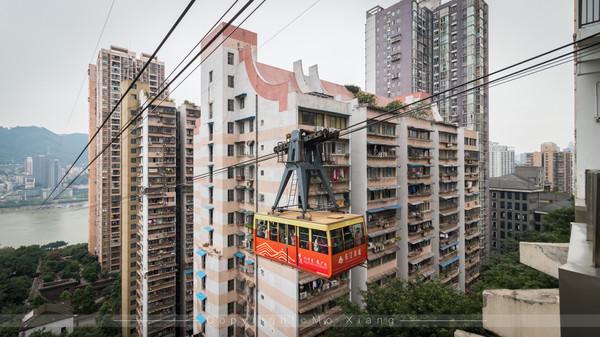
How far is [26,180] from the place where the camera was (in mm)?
58969

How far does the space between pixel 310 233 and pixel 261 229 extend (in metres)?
2.75

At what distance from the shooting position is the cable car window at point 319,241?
25.8 feet

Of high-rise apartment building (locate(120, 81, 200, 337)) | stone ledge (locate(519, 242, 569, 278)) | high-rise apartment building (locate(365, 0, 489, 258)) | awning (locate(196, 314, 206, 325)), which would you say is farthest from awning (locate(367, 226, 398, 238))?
high-rise apartment building (locate(365, 0, 489, 258))

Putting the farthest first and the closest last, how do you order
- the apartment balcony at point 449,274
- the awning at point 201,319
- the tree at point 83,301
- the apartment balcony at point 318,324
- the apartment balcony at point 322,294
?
the tree at point 83,301
the apartment balcony at point 449,274
the awning at point 201,319
the apartment balcony at point 322,294
the apartment balcony at point 318,324

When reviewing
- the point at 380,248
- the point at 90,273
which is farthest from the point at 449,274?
the point at 90,273

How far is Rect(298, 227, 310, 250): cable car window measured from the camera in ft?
27.6

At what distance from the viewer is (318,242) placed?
809 cm

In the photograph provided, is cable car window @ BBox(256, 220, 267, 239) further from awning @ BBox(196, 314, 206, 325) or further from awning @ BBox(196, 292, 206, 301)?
awning @ BBox(196, 314, 206, 325)

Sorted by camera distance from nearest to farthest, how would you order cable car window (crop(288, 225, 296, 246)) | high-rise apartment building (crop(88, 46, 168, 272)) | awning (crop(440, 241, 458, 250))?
cable car window (crop(288, 225, 296, 246)) → awning (crop(440, 241, 458, 250)) → high-rise apartment building (crop(88, 46, 168, 272))

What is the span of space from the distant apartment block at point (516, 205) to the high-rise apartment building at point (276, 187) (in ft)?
105

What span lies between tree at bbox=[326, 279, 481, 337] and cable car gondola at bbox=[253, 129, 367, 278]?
4.14 metres

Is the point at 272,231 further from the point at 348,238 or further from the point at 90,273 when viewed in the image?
the point at 90,273

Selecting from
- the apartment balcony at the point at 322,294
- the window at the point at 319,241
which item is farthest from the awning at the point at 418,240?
the window at the point at 319,241

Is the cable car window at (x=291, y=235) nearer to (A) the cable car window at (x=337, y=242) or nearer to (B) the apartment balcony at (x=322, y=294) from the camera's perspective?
(A) the cable car window at (x=337, y=242)
